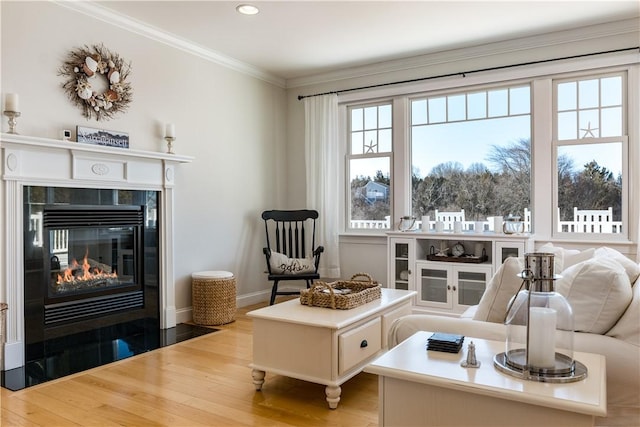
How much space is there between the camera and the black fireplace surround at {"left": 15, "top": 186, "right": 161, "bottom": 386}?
310 centimetres

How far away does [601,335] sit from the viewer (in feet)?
5.44

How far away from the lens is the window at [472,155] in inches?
173

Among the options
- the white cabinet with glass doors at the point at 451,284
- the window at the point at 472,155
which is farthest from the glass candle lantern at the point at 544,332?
the window at the point at 472,155

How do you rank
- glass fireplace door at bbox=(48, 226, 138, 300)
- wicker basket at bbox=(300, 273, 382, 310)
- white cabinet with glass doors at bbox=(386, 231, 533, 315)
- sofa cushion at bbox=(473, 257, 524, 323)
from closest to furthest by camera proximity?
sofa cushion at bbox=(473, 257, 524, 323) → wicker basket at bbox=(300, 273, 382, 310) → glass fireplace door at bbox=(48, 226, 138, 300) → white cabinet with glass doors at bbox=(386, 231, 533, 315)

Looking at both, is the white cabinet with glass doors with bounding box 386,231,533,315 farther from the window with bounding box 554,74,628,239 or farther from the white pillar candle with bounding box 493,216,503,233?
the window with bounding box 554,74,628,239

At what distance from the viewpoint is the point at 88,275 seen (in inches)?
142

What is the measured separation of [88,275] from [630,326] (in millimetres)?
3503

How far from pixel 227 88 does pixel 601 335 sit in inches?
160

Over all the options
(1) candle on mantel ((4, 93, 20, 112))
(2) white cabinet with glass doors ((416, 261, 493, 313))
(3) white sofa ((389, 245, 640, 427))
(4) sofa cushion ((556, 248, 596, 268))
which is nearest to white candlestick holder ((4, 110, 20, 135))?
(1) candle on mantel ((4, 93, 20, 112))

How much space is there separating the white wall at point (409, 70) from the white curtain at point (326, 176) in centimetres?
19

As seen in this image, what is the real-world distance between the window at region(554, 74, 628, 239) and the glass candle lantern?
3.13 m

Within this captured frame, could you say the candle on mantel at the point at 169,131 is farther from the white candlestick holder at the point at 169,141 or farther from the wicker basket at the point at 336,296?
the wicker basket at the point at 336,296

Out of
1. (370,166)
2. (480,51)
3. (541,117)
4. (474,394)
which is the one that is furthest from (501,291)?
(370,166)

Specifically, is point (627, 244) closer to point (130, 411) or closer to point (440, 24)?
point (440, 24)
